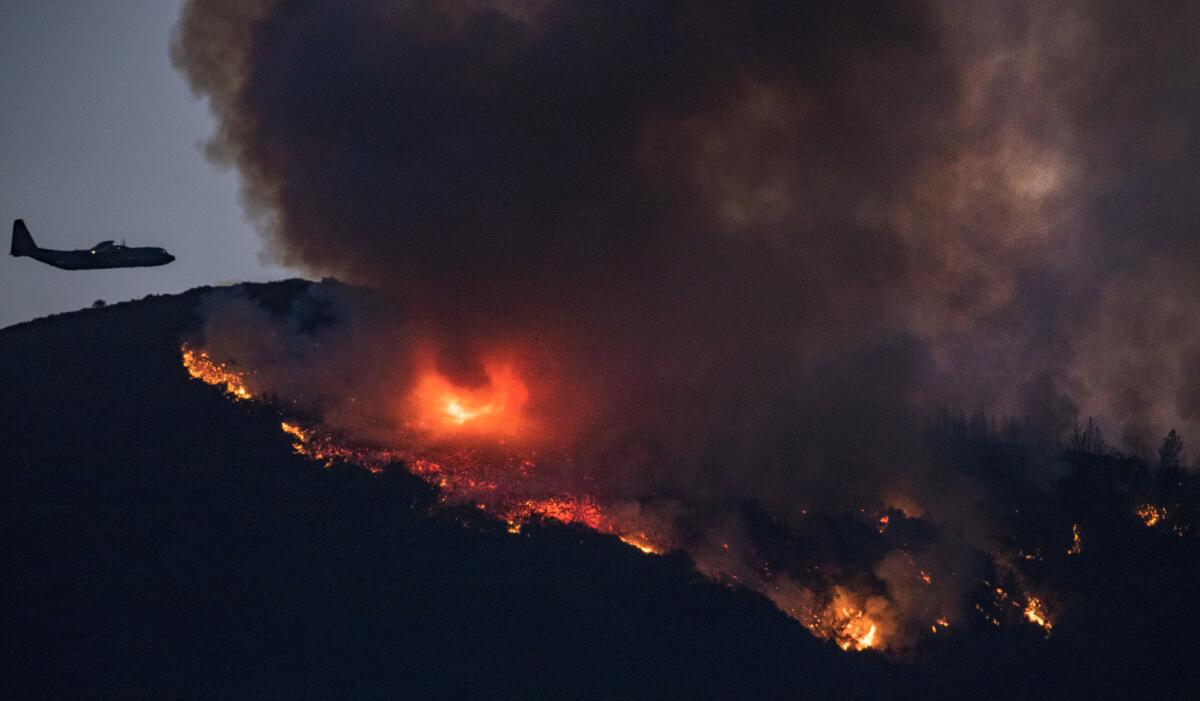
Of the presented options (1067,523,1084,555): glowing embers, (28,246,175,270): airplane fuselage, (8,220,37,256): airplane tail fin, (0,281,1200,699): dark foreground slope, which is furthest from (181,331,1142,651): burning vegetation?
(8,220,37,256): airplane tail fin

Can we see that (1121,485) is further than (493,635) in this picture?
Yes

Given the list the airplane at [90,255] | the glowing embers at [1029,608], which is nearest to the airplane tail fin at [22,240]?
the airplane at [90,255]

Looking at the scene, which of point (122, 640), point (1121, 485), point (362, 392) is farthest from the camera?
point (1121, 485)

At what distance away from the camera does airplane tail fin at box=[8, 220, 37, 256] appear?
170ft

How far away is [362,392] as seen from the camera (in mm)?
52000

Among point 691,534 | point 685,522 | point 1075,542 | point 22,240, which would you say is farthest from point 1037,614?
point 22,240

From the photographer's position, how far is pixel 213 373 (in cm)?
5081

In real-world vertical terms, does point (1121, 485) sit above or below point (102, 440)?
above

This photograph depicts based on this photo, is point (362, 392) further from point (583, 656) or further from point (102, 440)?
point (583, 656)

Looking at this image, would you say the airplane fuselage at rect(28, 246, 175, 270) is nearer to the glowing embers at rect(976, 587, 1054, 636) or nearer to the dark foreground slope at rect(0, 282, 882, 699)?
the dark foreground slope at rect(0, 282, 882, 699)

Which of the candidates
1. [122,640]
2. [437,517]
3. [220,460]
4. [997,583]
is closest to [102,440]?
[220,460]

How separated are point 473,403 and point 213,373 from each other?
42.9ft

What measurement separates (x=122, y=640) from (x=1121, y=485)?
54424 mm

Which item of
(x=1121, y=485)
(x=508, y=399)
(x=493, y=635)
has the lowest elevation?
(x=493, y=635)
